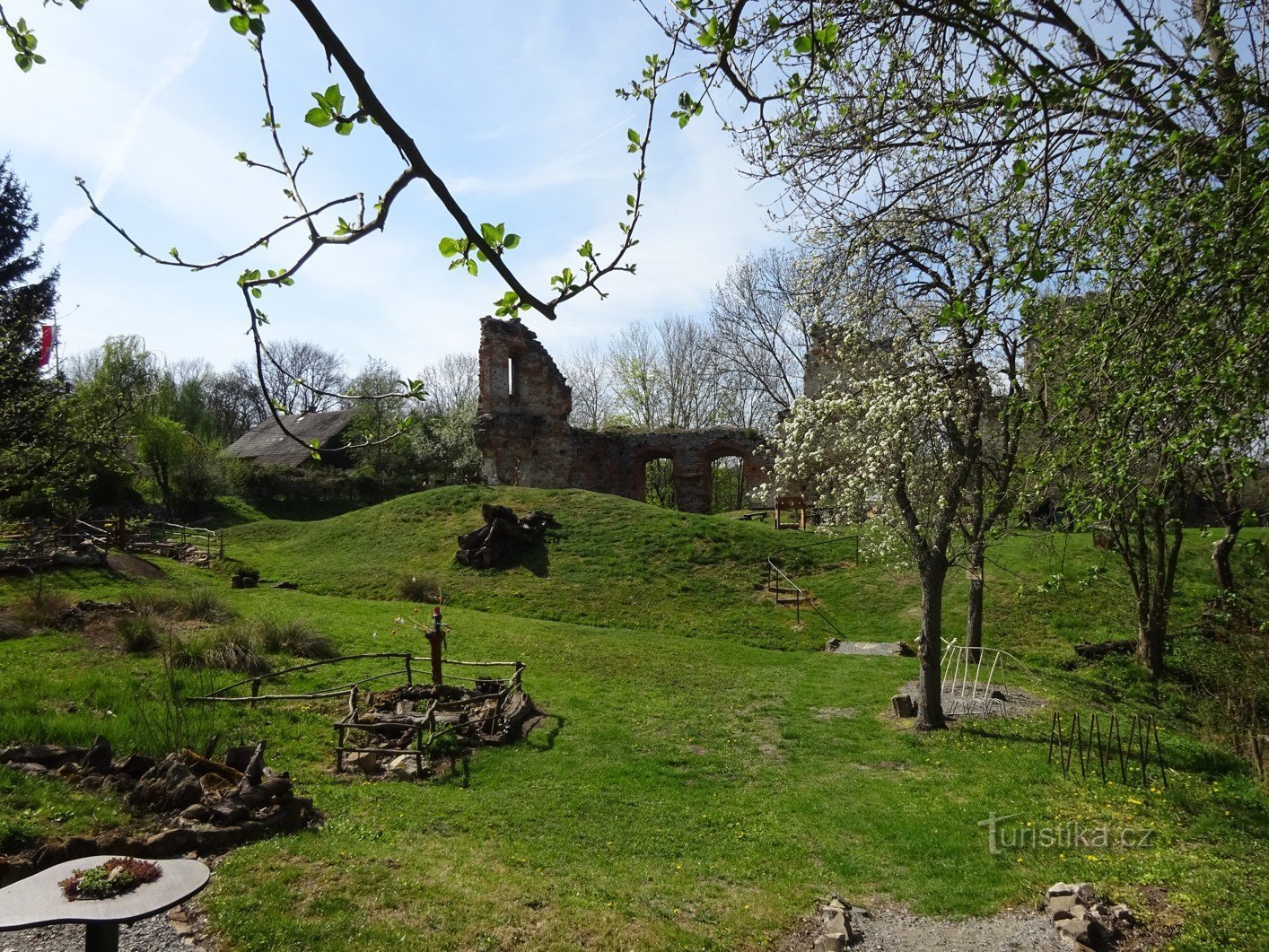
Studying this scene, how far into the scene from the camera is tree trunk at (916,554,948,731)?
10695 millimetres

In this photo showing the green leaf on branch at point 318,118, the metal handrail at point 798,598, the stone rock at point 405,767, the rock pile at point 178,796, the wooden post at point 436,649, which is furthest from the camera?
the metal handrail at point 798,598

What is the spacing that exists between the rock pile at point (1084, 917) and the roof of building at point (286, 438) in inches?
1498

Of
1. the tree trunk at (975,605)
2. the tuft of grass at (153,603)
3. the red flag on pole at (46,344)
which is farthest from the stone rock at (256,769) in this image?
the red flag on pole at (46,344)

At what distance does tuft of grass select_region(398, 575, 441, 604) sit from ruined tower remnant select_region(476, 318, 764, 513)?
38.2ft

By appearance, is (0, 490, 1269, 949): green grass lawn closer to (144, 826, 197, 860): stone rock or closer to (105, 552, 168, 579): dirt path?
(144, 826, 197, 860): stone rock

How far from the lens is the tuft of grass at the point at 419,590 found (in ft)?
66.0

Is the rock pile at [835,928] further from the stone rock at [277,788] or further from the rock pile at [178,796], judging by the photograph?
the stone rock at [277,788]

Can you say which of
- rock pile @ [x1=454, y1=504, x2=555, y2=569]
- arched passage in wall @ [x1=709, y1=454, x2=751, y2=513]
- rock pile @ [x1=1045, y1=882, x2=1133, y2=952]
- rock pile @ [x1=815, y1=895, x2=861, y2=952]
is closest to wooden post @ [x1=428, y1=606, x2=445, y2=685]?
rock pile @ [x1=815, y1=895, x2=861, y2=952]

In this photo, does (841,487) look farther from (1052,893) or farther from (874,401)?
(1052,893)

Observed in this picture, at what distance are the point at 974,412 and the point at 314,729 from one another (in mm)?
9435

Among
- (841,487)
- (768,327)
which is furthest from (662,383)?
(841,487)

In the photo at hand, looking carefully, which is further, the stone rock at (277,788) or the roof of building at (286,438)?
the roof of building at (286,438)

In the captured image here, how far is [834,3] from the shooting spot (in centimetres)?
503

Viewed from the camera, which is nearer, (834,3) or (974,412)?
(834,3)
